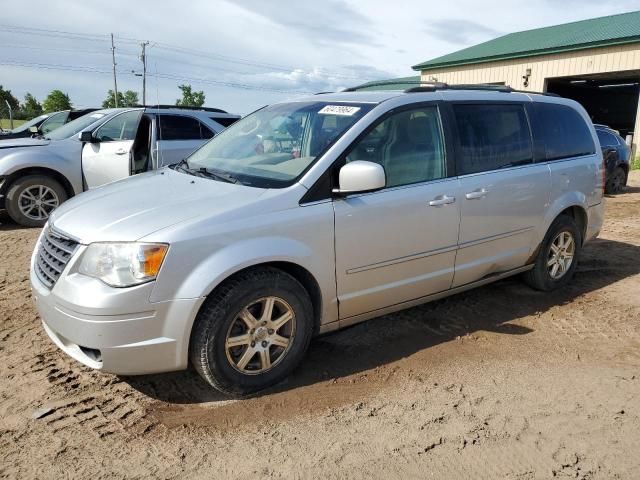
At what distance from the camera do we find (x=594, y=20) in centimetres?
2266

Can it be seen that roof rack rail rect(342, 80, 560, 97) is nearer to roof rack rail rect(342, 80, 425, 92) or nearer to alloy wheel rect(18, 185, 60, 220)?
roof rack rail rect(342, 80, 425, 92)

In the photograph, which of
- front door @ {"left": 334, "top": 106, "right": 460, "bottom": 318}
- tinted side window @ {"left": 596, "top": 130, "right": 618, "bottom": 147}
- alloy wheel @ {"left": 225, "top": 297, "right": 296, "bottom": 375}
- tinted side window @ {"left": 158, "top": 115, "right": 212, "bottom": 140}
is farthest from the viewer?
tinted side window @ {"left": 596, "top": 130, "right": 618, "bottom": 147}

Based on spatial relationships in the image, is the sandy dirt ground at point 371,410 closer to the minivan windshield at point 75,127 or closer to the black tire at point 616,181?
the minivan windshield at point 75,127

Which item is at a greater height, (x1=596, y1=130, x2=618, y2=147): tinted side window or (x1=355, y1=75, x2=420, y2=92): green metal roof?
(x1=355, y1=75, x2=420, y2=92): green metal roof

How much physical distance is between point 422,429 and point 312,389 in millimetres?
743

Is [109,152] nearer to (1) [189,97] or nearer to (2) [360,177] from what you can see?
(2) [360,177]

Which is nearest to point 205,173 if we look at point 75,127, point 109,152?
point 109,152

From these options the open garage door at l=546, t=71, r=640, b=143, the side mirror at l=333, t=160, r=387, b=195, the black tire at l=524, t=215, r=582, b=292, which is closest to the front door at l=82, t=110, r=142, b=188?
the side mirror at l=333, t=160, r=387, b=195

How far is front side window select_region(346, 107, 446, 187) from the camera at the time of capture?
3.71 m

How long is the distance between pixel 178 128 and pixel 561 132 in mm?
5539

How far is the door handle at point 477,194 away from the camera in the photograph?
4.11 metres

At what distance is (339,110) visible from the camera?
153 inches

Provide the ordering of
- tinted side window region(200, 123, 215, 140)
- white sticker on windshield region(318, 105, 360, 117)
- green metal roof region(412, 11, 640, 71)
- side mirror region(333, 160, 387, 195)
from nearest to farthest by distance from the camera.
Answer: side mirror region(333, 160, 387, 195) → white sticker on windshield region(318, 105, 360, 117) → tinted side window region(200, 123, 215, 140) → green metal roof region(412, 11, 640, 71)

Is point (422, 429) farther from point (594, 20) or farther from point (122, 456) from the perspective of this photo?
point (594, 20)
